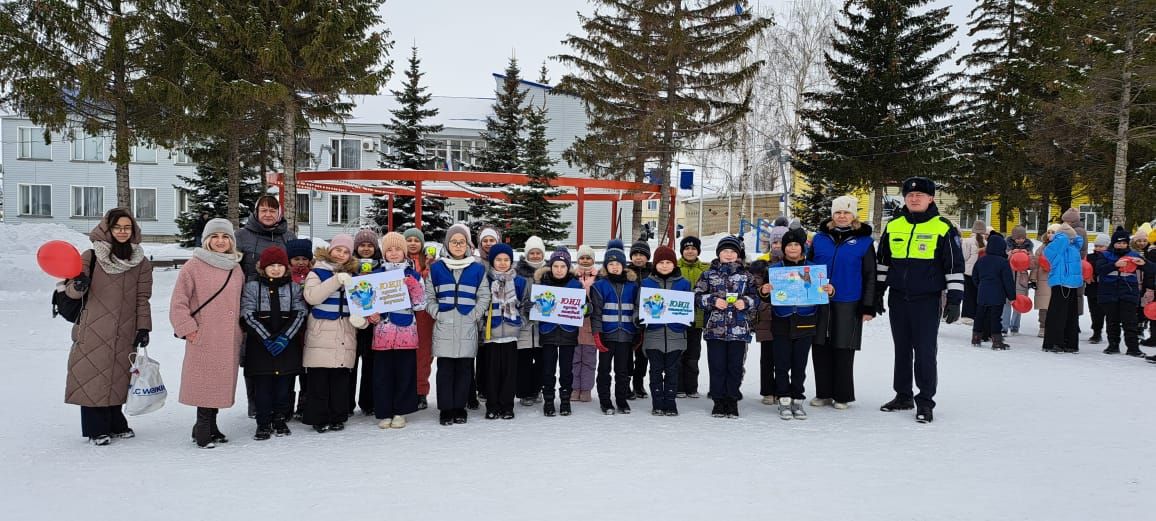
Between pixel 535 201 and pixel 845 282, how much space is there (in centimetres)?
1591

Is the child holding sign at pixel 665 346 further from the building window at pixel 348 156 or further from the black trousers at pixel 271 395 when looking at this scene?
the building window at pixel 348 156

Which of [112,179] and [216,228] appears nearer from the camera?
[216,228]

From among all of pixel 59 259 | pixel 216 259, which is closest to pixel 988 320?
pixel 216 259

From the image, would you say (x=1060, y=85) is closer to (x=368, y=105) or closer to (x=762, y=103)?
(x=762, y=103)

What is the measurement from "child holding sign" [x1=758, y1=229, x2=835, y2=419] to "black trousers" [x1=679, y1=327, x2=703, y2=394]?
802 millimetres

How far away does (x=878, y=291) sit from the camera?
6.55m

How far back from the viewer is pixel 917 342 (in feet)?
20.9

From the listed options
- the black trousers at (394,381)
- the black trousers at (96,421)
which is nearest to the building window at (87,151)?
the black trousers at (96,421)

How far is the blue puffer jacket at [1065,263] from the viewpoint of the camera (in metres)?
10.3

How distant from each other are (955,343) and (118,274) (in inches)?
440

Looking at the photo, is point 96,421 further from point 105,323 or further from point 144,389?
point 105,323

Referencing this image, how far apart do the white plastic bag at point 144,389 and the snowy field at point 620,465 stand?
295 millimetres

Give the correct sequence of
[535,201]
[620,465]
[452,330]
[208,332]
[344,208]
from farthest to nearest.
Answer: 1. [344,208]
2. [535,201]
3. [452,330]
4. [208,332]
5. [620,465]

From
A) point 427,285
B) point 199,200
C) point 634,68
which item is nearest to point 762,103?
point 634,68
